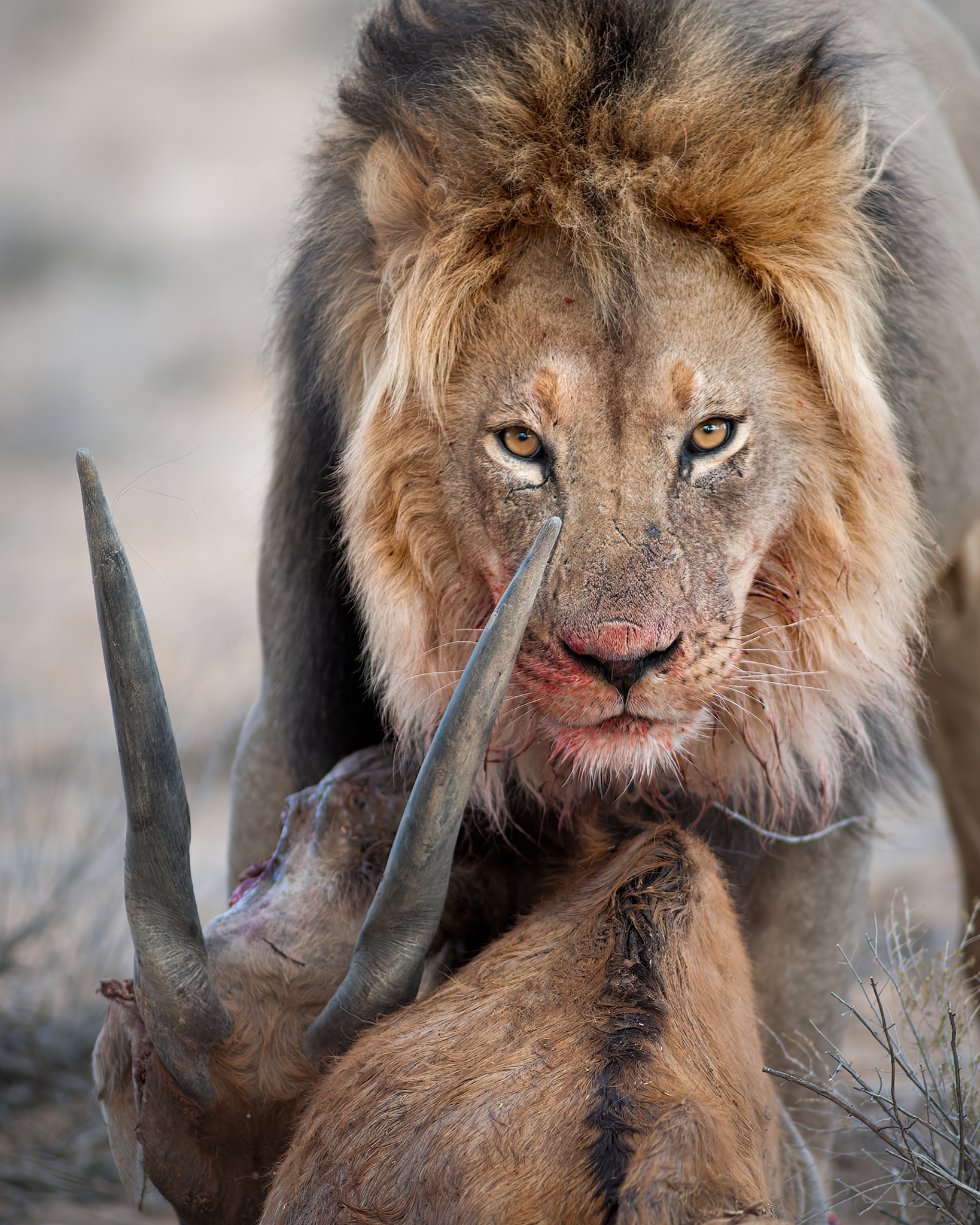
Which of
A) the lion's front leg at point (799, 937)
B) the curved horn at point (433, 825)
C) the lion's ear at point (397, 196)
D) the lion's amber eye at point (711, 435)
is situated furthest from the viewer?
the lion's front leg at point (799, 937)

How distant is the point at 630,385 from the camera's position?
4.96ft

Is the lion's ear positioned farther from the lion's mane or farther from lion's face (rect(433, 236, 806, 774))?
lion's face (rect(433, 236, 806, 774))

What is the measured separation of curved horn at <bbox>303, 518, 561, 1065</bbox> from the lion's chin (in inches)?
11.3

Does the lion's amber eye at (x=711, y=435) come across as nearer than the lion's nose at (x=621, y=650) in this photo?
No

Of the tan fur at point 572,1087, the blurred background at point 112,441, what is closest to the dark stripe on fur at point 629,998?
the tan fur at point 572,1087

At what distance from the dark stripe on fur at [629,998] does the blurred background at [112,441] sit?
110cm

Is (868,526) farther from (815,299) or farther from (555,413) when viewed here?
(555,413)

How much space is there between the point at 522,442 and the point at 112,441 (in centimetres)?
761

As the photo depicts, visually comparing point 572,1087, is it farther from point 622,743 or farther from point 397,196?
point 397,196

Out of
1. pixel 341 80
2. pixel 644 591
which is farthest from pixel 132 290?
pixel 644 591

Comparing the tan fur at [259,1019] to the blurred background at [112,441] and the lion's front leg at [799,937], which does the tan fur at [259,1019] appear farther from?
the blurred background at [112,441]

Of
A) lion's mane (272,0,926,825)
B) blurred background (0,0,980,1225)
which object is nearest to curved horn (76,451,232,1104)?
lion's mane (272,0,926,825)

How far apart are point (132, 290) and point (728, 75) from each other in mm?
9029

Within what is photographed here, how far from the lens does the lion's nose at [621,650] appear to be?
4.57 ft
